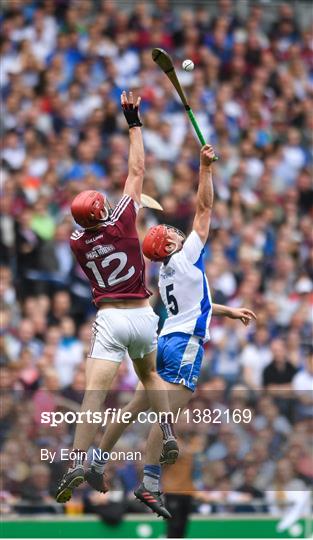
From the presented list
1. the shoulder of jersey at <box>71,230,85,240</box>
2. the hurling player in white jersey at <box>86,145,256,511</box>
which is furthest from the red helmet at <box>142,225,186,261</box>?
the shoulder of jersey at <box>71,230,85,240</box>

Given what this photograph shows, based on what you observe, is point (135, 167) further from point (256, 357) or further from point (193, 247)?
point (256, 357)

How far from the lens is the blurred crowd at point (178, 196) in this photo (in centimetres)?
1441

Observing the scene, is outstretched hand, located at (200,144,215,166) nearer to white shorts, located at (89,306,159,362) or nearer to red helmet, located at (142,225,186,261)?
red helmet, located at (142,225,186,261)

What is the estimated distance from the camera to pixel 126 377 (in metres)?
15.2

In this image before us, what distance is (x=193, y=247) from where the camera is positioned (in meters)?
11.0

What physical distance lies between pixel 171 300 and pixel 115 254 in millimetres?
725

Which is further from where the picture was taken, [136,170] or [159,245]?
[159,245]

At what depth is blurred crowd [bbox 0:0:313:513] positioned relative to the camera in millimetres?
14414

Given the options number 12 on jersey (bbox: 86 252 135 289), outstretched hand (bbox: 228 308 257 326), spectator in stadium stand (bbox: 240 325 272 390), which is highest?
number 12 on jersey (bbox: 86 252 135 289)

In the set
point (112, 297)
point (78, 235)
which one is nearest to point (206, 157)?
point (78, 235)

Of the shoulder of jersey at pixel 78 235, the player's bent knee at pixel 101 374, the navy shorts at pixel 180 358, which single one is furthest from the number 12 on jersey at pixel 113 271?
the navy shorts at pixel 180 358

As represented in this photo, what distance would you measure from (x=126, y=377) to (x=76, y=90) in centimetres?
448

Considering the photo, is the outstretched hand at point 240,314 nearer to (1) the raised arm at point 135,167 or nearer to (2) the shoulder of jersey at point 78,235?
(1) the raised arm at point 135,167

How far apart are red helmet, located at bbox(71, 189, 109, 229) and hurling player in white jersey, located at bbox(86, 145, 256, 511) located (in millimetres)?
569
